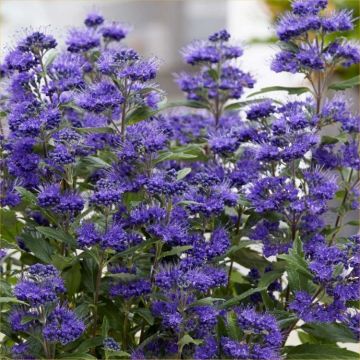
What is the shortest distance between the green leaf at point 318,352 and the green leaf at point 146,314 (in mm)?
258

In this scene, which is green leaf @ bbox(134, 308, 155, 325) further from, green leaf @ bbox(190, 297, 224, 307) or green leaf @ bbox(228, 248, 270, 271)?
green leaf @ bbox(228, 248, 270, 271)

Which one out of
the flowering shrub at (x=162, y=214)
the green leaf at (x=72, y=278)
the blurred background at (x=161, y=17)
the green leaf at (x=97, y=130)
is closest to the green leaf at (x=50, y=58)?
the flowering shrub at (x=162, y=214)

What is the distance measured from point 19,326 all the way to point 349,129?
0.73 metres

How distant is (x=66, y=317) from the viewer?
4.28 feet

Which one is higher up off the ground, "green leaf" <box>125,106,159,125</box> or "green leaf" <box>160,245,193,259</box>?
"green leaf" <box>125,106,159,125</box>

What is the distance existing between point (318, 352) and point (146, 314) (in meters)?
0.31

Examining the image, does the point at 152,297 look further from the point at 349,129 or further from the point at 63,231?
the point at 349,129

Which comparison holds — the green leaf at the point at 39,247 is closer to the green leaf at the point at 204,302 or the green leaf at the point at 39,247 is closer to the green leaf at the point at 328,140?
the green leaf at the point at 204,302

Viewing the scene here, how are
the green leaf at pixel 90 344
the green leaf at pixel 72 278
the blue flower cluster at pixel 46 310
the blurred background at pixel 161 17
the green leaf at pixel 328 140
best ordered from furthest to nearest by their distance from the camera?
the blurred background at pixel 161 17, the green leaf at pixel 328 140, the green leaf at pixel 72 278, the green leaf at pixel 90 344, the blue flower cluster at pixel 46 310

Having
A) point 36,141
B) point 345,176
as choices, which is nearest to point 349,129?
point 345,176

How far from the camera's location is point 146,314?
1377 millimetres

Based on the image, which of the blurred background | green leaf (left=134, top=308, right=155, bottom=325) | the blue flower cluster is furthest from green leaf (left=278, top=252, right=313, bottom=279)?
the blurred background

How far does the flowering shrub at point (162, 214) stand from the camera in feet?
4.35

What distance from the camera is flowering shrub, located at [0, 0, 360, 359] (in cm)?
133
